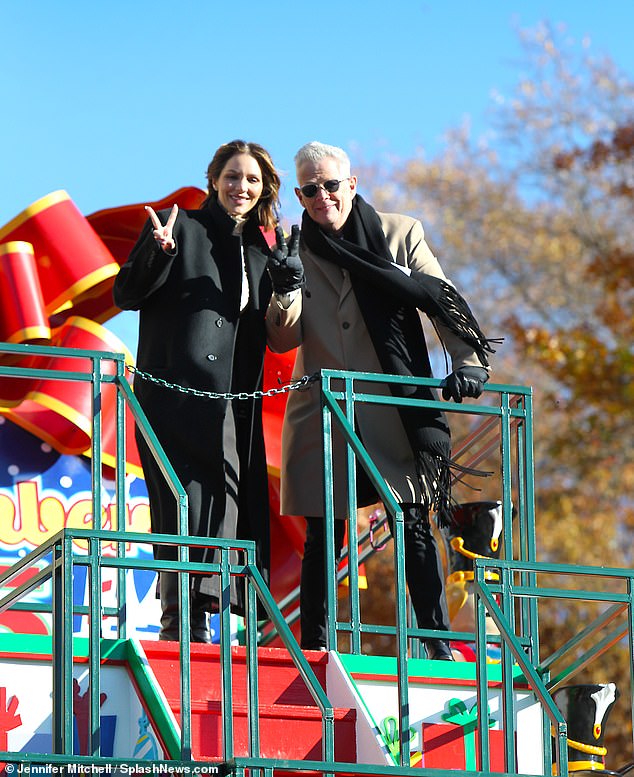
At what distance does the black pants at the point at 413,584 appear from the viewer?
6.56m

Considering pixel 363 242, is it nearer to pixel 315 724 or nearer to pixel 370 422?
pixel 370 422

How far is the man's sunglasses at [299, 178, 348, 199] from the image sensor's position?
269 inches

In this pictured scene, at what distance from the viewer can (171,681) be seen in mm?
5801

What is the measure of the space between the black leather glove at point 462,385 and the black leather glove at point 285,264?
76cm

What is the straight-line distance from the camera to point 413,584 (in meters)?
6.60

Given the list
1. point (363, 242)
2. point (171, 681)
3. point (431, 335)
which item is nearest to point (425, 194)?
point (431, 335)

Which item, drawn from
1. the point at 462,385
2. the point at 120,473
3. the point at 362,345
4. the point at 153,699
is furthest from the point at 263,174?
the point at 153,699

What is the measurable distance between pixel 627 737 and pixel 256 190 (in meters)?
14.9

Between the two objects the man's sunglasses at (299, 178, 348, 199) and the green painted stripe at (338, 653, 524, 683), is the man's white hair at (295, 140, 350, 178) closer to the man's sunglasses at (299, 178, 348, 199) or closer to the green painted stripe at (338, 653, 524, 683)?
the man's sunglasses at (299, 178, 348, 199)

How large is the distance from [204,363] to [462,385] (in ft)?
3.53

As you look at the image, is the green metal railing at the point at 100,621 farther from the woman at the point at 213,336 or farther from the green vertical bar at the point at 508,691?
the woman at the point at 213,336

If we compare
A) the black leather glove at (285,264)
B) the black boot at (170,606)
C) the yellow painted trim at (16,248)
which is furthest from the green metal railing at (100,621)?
the yellow painted trim at (16,248)

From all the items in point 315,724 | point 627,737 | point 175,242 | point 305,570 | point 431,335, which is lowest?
point 627,737

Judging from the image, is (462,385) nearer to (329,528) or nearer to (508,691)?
(329,528)
